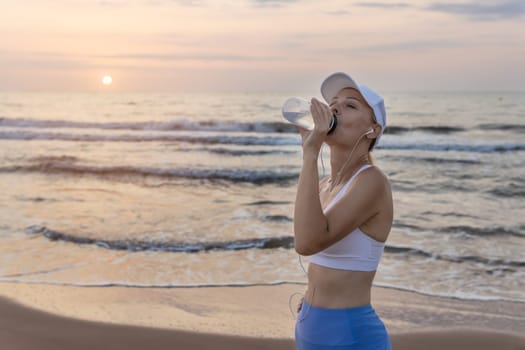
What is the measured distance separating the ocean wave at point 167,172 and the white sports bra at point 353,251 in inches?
494

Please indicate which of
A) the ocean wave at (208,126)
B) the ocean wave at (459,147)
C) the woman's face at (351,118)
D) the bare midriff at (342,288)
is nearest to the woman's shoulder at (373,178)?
the woman's face at (351,118)

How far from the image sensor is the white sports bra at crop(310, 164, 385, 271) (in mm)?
2475

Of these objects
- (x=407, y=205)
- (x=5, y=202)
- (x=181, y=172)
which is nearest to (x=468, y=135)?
(x=181, y=172)

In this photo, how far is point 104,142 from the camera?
2475 cm

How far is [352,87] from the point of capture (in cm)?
254

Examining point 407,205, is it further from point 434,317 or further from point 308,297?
point 308,297

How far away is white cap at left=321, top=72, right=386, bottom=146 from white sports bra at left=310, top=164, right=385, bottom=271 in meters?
0.21

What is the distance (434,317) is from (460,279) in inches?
59.8

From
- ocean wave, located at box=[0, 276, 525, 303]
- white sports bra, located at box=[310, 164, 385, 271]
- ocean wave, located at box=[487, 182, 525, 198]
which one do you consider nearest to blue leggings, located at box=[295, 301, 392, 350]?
white sports bra, located at box=[310, 164, 385, 271]

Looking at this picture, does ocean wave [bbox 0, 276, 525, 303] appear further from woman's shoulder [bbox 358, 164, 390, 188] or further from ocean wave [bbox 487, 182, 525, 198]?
ocean wave [bbox 487, 182, 525, 198]

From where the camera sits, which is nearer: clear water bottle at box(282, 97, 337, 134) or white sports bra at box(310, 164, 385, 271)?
white sports bra at box(310, 164, 385, 271)

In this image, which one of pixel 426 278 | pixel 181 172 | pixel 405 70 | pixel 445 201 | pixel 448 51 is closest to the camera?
pixel 426 278

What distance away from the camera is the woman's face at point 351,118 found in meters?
2.49

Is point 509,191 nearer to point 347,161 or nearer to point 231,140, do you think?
point 347,161
